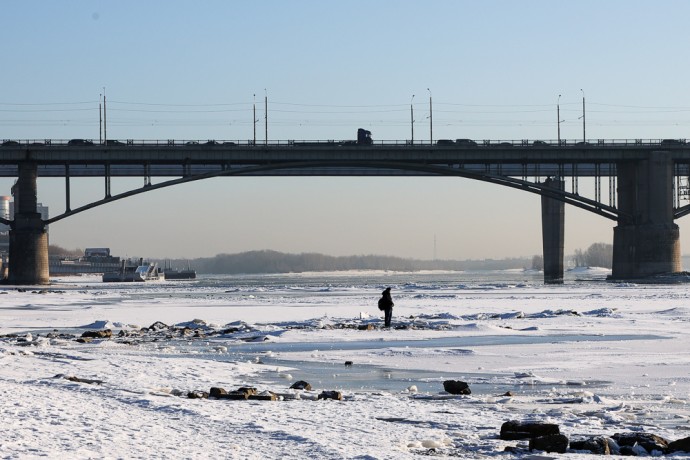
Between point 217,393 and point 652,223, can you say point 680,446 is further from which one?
point 652,223

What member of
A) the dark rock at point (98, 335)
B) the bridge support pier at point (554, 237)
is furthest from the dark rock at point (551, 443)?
the bridge support pier at point (554, 237)

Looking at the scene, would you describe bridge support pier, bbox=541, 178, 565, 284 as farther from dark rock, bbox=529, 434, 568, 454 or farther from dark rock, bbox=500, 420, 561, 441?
dark rock, bbox=529, 434, 568, 454

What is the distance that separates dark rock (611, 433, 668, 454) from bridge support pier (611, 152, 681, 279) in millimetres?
96301

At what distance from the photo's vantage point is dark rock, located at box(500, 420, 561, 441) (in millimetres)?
12922

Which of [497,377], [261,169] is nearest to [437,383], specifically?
[497,377]

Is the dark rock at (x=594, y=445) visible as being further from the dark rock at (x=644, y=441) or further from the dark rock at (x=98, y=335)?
the dark rock at (x=98, y=335)

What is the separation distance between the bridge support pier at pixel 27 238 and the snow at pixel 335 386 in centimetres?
6707

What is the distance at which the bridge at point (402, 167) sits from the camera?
10069 centimetres

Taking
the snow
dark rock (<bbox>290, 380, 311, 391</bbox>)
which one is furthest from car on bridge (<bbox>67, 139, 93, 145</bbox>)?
dark rock (<bbox>290, 380, 311, 391</bbox>)

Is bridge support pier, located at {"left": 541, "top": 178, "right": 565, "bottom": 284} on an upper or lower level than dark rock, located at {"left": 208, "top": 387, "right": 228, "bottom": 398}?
upper

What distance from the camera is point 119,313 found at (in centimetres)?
4659

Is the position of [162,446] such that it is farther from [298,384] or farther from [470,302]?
[470,302]

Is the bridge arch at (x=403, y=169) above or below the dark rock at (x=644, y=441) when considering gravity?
above

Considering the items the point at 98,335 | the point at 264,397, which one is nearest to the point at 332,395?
the point at 264,397
